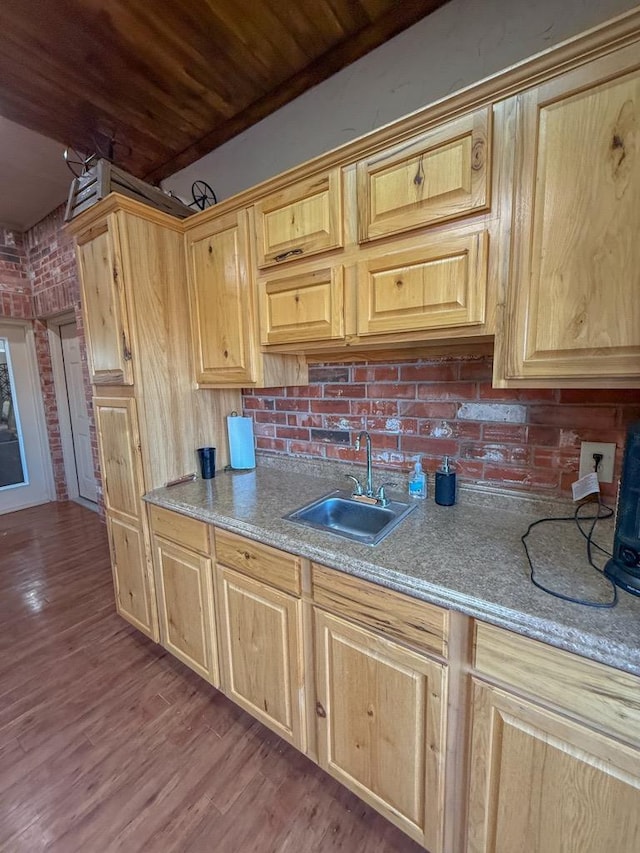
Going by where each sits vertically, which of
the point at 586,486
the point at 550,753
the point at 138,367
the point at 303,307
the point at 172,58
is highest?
the point at 172,58

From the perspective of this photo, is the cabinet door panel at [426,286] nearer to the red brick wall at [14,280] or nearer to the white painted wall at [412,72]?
the white painted wall at [412,72]

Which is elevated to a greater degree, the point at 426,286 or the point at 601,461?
the point at 426,286

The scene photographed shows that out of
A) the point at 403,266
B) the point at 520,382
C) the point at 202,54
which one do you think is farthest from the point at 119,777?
the point at 202,54

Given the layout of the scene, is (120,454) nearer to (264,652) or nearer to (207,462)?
(207,462)

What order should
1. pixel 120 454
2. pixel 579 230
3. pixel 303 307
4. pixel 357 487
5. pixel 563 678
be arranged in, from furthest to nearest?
pixel 120 454 → pixel 357 487 → pixel 303 307 → pixel 579 230 → pixel 563 678

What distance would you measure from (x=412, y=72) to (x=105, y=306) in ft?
5.37

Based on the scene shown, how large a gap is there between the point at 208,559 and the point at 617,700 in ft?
4.30

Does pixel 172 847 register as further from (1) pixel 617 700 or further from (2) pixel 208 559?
(1) pixel 617 700

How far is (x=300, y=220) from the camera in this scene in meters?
1.35

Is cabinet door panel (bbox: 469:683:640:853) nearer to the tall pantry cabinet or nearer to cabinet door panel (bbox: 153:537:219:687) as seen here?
cabinet door panel (bbox: 153:537:219:687)

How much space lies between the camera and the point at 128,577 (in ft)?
6.47

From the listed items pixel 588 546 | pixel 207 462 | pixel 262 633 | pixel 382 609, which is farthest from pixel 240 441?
pixel 588 546

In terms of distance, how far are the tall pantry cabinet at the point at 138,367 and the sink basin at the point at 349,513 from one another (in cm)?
78

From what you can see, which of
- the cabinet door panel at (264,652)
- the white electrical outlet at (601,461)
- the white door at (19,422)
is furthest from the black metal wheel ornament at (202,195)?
the white door at (19,422)
